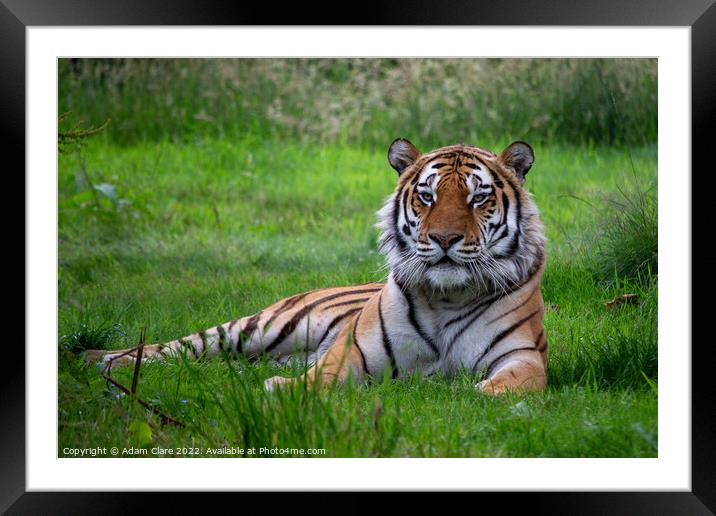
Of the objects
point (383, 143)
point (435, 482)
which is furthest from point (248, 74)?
point (435, 482)

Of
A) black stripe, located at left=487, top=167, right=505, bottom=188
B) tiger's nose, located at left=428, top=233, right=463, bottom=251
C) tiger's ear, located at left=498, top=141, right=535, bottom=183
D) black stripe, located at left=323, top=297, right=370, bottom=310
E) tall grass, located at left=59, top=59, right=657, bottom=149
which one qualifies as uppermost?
tall grass, located at left=59, top=59, right=657, bottom=149

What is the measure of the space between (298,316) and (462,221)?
1.14 m

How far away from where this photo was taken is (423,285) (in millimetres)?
3680

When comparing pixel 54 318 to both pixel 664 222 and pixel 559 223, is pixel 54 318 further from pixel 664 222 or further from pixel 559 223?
pixel 559 223

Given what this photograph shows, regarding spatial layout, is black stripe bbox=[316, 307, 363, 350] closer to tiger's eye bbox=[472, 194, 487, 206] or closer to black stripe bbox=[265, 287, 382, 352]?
black stripe bbox=[265, 287, 382, 352]

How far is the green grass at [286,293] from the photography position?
3.01 metres

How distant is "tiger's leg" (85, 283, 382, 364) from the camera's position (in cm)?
430

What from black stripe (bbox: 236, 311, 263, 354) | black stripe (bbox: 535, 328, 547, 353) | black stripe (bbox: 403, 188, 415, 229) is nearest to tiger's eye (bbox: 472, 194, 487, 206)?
black stripe (bbox: 403, 188, 415, 229)

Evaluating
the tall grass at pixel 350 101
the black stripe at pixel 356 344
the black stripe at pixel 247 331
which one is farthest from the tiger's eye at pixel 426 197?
the tall grass at pixel 350 101

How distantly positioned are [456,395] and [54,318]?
137 centimetres

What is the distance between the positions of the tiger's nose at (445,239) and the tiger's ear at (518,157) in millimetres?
406

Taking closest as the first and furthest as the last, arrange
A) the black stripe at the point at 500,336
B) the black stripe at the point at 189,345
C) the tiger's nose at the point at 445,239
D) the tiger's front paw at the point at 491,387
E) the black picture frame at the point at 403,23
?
1. the black picture frame at the point at 403,23
2. the tiger's front paw at the point at 491,387
3. the tiger's nose at the point at 445,239
4. the black stripe at the point at 500,336
5. the black stripe at the point at 189,345

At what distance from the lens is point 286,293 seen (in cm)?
494

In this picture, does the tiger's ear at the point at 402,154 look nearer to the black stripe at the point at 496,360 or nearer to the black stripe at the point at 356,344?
the black stripe at the point at 356,344
